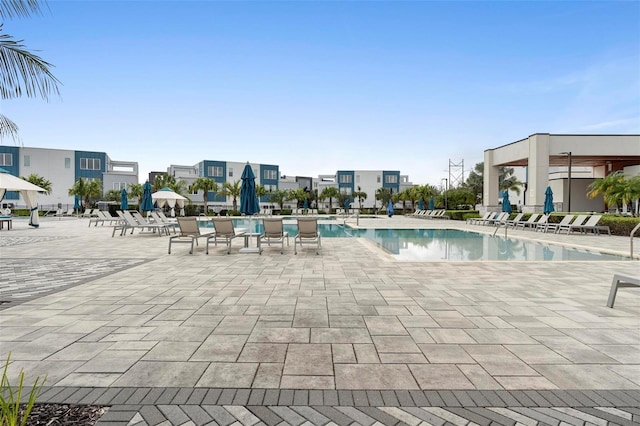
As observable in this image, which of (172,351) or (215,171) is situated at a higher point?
(215,171)

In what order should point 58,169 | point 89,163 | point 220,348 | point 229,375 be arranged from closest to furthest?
point 229,375 < point 220,348 < point 58,169 < point 89,163

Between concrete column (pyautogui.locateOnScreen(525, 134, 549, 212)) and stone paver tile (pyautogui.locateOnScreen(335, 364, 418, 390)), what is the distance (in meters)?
26.2

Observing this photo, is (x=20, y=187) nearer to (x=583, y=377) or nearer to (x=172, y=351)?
(x=172, y=351)

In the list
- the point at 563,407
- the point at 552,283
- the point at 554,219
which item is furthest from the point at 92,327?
the point at 554,219

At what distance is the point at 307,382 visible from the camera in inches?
93.0

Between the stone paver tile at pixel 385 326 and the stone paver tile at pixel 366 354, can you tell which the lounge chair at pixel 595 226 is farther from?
the stone paver tile at pixel 366 354

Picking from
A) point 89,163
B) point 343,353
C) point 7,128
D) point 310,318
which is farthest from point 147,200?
point 89,163

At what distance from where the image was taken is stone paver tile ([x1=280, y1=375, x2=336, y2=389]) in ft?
7.57

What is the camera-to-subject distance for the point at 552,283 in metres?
5.52

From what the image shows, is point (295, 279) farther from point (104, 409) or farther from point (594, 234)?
point (594, 234)

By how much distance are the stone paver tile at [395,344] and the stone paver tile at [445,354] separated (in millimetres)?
87

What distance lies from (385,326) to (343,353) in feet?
2.71

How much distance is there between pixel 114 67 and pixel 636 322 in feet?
41.5

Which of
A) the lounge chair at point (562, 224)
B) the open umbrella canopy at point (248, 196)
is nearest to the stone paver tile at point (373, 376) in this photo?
the open umbrella canopy at point (248, 196)
